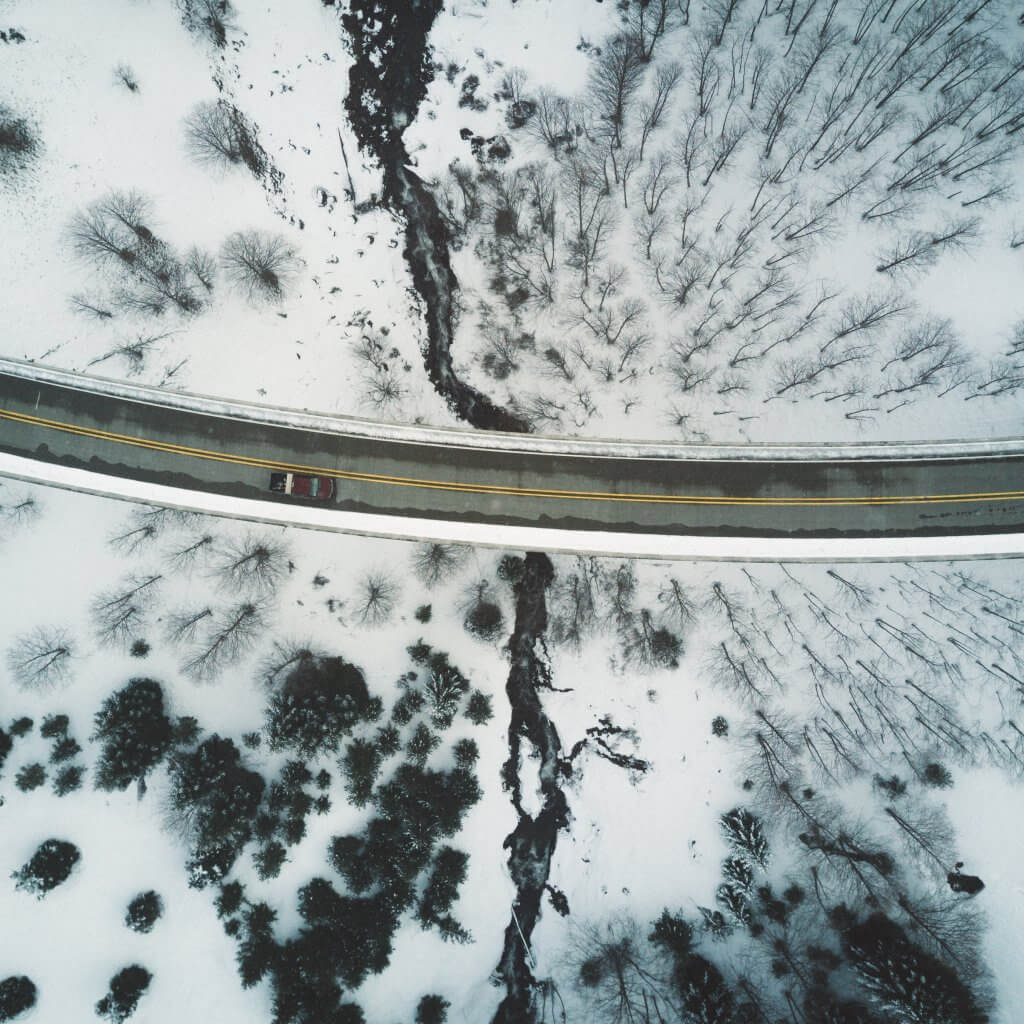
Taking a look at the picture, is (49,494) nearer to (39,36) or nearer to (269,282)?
(269,282)

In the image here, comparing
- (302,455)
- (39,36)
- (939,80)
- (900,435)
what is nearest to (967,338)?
(900,435)

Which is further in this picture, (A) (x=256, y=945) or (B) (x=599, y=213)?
(B) (x=599, y=213)

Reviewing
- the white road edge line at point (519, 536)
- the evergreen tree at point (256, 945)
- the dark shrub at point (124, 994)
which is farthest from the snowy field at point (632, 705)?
the dark shrub at point (124, 994)

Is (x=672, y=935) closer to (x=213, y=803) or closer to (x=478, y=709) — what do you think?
(x=478, y=709)

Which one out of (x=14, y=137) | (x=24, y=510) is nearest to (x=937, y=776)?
(x=24, y=510)

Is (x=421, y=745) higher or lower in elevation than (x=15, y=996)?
higher

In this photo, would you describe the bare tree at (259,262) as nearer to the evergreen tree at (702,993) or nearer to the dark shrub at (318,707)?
the dark shrub at (318,707)

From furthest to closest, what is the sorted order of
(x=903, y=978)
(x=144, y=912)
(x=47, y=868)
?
1. (x=144, y=912)
2. (x=47, y=868)
3. (x=903, y=978)
